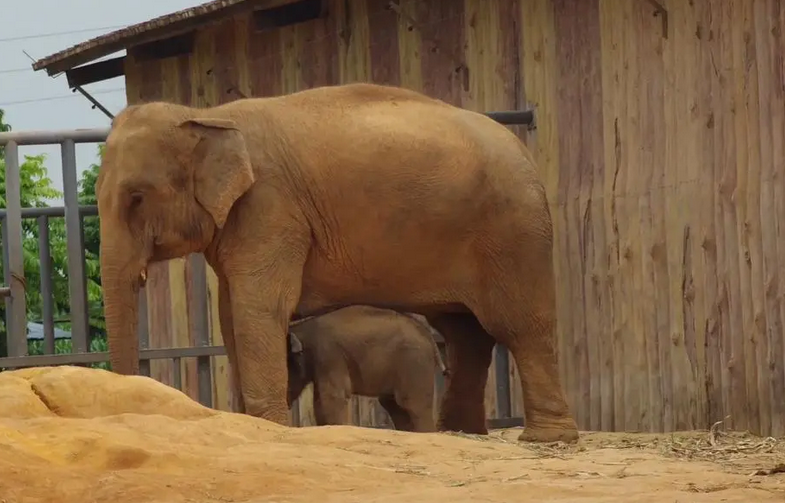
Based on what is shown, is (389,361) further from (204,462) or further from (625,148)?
(204,462)

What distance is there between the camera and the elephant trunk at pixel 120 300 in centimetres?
908

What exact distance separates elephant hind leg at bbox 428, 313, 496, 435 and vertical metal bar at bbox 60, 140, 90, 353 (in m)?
2.06

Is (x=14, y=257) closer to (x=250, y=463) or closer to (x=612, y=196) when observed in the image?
(x=612, y=196)

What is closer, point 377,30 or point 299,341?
point 299,341

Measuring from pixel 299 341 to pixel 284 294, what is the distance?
182 cm

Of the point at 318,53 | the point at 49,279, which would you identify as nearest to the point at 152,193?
the point at 49,279

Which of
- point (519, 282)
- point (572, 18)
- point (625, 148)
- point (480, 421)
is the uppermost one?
point (572, 18)

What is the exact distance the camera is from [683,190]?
34.7ft

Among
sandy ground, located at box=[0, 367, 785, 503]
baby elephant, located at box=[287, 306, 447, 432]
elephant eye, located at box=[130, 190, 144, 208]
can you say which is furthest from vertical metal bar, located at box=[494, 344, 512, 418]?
sandy ground, located at box=[0, 367, 785, 503]

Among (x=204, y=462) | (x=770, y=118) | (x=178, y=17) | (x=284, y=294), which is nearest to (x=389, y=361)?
(x=284, y=294)

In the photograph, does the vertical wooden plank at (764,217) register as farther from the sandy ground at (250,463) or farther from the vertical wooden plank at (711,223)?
the sandy ground at (250,463)

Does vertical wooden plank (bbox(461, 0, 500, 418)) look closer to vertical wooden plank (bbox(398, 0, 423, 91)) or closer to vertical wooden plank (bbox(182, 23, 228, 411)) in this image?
vertical wooden plank (bbox(398, 0, 423, 91))

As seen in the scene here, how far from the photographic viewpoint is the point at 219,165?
8.99 m

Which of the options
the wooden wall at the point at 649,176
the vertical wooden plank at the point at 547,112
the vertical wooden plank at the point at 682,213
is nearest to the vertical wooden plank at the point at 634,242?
the wooden wall at the point at 649,176
